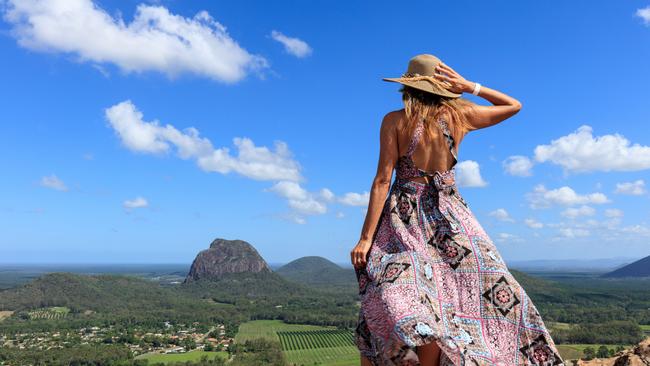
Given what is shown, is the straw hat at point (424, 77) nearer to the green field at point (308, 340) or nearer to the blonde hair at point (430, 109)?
the blonde hair at point (430, 109)

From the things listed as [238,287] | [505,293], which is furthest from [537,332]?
[238,287]

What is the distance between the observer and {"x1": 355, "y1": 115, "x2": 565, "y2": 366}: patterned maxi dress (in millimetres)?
2895

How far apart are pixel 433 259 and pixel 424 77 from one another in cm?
125

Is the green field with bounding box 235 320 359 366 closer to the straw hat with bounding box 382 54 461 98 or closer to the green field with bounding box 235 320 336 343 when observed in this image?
the green field with bounding box 235 320 336 343

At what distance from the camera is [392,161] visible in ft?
11.5

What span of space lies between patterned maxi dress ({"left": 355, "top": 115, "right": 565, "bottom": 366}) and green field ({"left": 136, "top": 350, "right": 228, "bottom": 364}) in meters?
76.8

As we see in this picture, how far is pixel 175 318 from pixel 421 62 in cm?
13416

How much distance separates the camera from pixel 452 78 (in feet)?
11.8

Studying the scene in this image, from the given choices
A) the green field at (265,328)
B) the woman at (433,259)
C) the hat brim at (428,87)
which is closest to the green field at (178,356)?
the green field at (265,328)

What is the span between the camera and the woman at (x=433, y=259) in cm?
292

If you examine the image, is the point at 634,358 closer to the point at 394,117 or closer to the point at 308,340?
the point at 394,117

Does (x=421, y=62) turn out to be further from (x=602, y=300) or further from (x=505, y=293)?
(x=602, y=300)

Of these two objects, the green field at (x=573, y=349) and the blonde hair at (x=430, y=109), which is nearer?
the blonde hair at (x=430, y=109)

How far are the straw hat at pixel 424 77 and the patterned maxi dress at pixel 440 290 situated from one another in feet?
0.74
